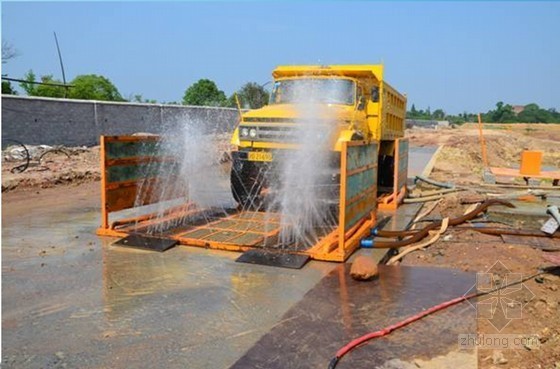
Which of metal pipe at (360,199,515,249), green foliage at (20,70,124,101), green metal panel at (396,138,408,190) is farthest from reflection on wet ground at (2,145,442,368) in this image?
green foliage at (20,70,124,101)

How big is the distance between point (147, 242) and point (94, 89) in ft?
144

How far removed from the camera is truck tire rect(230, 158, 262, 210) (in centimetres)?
909

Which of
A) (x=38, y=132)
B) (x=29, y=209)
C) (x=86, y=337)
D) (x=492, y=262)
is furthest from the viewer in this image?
(x=38, y=132)

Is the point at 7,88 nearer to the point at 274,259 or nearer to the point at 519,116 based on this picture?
the point at 274,259

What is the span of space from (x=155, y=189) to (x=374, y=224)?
12.6 feet

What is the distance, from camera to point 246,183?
9336mm

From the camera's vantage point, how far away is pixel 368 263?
5.71 meters

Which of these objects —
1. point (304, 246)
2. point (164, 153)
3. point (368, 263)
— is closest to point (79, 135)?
point (164, 153)

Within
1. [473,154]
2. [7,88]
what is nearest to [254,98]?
[473,154]

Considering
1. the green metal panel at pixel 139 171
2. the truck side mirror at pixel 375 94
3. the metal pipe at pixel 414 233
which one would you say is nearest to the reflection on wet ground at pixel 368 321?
the metal pipe at pixel 414 233

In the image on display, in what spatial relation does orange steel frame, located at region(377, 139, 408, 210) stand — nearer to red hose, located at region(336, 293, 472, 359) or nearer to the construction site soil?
the construction site soil

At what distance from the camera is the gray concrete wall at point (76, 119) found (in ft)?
60.0

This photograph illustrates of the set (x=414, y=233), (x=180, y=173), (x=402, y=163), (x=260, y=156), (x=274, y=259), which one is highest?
(x=260, y=156)

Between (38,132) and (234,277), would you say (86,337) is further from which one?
(38,132)
